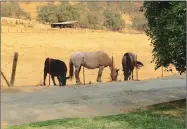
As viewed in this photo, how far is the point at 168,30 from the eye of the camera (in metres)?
10.4

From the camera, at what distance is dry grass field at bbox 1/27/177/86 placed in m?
28.6

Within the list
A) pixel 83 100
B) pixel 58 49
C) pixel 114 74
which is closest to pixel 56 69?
pixel 114 74

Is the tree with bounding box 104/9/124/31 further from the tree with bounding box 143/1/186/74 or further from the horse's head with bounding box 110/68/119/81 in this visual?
the tree with bounding box 143/1/186/74

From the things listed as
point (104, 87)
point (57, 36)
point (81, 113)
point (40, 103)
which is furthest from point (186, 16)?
point (57, 36)

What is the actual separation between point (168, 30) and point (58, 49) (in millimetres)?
30038

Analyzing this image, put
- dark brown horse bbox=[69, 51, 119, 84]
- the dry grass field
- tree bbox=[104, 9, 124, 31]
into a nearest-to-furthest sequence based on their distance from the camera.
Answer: dark brown horse bbox=[69, 51, 119, 84] → the dry grass field → tree bbox=[104, 9, 124, 31]

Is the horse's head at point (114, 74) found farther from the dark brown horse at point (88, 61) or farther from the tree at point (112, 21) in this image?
the tree at point (112, 21)

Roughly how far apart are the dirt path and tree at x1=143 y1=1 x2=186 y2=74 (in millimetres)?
2179

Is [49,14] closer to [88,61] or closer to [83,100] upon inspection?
[88,61]

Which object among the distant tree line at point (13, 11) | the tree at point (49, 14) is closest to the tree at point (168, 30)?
the tree at point (49, 14)

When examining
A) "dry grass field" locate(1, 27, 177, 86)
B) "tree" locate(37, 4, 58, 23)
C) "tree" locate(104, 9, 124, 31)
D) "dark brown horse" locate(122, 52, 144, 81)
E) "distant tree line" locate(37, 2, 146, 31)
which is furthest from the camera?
"tree" locate(104, 9, 124, 31)

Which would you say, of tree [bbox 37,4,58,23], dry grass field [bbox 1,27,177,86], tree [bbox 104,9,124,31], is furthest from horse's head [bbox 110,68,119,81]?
tree [bbox 104,9,124,31]

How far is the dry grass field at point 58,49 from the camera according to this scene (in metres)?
28.6

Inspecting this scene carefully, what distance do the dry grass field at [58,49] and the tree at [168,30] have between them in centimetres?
1241
